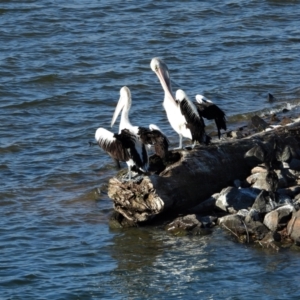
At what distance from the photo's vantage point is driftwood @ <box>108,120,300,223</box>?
963 cm

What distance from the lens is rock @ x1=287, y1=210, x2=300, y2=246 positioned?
29.5ft

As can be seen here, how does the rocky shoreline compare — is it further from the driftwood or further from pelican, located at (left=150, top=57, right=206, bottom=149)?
pelican, located at (left=150, top=57, right=206, bottom=149)

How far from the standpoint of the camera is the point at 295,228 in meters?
9.00

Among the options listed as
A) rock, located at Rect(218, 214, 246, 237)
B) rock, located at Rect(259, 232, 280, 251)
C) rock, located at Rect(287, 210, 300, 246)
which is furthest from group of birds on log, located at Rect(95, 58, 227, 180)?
rock, located at Rect(287, 210, 300, 246)

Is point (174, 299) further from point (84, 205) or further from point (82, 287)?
point (84, 205)

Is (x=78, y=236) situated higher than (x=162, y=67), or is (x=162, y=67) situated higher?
(x=162, y=67)

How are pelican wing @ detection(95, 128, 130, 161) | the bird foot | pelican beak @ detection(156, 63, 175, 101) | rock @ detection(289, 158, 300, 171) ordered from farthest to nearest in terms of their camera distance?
1. pelican beak @ detection(156, 63, 175, 101)
2. rock @ detection(289, 158, 300, 171)
3. pelican wing @ detection(95, 128, 130, 161)
4. the bird foot

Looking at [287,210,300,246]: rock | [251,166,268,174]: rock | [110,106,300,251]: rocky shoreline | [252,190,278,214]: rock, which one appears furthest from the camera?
[251,166,268,174]: rock

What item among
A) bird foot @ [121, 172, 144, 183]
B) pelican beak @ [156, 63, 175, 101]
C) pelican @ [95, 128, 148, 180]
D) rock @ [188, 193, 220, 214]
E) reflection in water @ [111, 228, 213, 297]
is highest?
pelican beak @ [156, 63, 175, 101]

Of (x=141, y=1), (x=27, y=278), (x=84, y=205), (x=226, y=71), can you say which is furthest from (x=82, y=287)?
(x=141, y=1)

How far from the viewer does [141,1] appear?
2206cm

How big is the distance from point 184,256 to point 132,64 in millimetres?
8905

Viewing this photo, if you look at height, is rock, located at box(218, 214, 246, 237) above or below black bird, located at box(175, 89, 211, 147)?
below

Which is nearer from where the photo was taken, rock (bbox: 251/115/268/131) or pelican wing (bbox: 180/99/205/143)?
pelican wing (bbox: 180/99/205/143)
